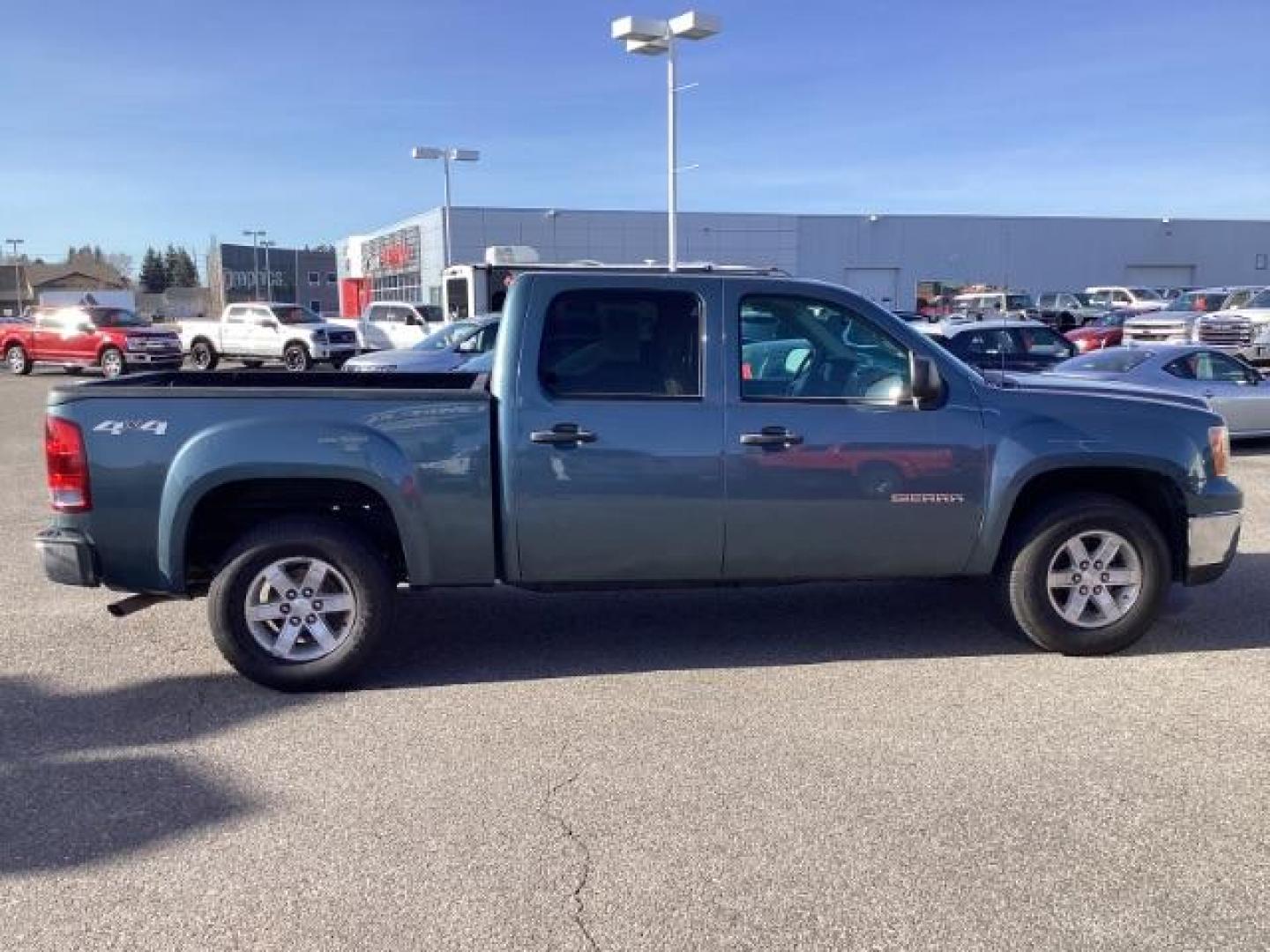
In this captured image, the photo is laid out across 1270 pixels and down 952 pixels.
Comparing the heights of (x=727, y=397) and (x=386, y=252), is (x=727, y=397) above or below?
below

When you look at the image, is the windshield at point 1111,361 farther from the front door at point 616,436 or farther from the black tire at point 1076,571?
the front door at point 616,436

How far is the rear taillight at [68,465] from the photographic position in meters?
4.75

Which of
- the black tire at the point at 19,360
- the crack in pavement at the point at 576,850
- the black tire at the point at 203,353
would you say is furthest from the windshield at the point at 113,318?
the crack in pavement at the point at 576,850

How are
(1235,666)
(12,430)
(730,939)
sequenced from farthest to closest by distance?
(12,430)
(1235,666)
(730,939)

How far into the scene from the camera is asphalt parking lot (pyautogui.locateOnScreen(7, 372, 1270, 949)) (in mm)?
3152

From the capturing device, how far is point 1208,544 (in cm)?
540

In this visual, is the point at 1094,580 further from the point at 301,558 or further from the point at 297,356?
the point at 297,356

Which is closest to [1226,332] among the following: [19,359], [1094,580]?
[1094,580]

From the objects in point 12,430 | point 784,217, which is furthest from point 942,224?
point 12,430

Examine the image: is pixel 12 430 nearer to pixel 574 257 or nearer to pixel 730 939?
pixel 730 939

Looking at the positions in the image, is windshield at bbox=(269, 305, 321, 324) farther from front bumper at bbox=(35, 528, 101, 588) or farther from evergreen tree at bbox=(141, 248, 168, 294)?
evergreen tree at bbox=(141, 248, 168, 294)

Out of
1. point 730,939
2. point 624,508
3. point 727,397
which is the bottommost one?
point 730,939

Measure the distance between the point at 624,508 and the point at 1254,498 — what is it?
7.39 meters

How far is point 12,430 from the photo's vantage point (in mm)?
16047
